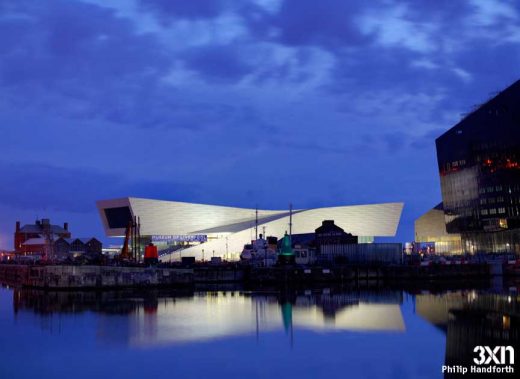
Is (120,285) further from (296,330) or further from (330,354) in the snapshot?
(330,354)

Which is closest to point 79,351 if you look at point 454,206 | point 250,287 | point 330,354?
point 330,354

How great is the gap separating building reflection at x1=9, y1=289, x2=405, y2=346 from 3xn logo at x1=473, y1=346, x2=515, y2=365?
700 centimetres

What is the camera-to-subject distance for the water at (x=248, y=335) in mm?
20656

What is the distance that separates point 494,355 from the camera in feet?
68.9

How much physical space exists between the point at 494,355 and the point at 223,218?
79167mm

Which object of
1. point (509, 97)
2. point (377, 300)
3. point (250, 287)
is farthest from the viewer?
point (509, 97)

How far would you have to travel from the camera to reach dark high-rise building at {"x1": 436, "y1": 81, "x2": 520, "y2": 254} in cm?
8350

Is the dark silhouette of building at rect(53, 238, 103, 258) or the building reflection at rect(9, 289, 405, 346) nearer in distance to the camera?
the building reflection at rect(9, 289, 405, 346)

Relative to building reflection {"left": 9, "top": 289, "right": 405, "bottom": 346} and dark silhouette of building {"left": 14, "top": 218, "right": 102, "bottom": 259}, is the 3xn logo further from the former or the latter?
dark silhouette of building {"left": 14, "top": 218, "right": 102, "bottom": 259}

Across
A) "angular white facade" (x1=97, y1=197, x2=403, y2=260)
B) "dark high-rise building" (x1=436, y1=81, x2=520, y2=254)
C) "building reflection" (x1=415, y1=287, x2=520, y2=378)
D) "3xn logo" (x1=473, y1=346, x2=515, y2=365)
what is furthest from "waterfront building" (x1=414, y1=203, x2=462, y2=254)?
"3xn logo" (x1=473, y1=346, x2=515, y2=365)

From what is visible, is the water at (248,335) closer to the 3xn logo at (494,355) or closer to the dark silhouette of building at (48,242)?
the 3xn logo at (494,355)

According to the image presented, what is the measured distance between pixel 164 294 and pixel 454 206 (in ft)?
196

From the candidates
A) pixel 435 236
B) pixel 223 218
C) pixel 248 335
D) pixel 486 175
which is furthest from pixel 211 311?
pixel 435 236

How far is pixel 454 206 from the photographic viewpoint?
96500 mm
